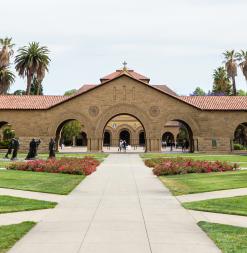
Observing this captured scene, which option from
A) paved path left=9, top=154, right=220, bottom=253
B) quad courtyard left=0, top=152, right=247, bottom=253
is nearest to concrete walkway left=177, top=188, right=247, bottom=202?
quad courtyard left=0, top=152, right=247, bottom=253

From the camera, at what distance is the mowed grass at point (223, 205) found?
9602 millimetres

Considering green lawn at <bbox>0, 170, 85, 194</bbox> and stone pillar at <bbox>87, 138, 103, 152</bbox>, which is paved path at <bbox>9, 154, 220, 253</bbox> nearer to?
green lawn at <bbox>0, 170, 85, 194</bbox>

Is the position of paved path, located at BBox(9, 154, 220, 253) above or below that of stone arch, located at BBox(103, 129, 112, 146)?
below

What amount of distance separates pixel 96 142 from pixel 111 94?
19.9ft

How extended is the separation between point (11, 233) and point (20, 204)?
3.42 m

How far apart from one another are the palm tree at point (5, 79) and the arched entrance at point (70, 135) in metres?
12.9

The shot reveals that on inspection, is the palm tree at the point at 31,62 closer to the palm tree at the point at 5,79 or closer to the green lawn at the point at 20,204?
the palm tree at the point at 5,79

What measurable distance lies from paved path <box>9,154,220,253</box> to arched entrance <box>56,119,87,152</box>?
3759cm

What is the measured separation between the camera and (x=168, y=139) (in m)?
87.9

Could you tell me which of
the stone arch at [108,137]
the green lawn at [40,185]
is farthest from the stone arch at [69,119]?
the stone arch at [108,137]

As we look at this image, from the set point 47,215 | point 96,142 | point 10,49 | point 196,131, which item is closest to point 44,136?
point 96,142

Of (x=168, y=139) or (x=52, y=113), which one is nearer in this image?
(x=52, y=113)

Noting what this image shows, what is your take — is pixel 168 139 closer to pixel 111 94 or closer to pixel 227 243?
pixel 111 94

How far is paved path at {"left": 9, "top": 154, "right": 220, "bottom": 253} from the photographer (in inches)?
249
